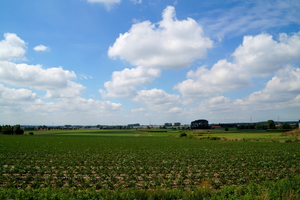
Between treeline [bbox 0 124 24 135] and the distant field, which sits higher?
treeline [bbox 0 124 24 135]

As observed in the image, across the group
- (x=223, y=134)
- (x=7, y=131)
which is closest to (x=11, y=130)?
(x=7, y=131)

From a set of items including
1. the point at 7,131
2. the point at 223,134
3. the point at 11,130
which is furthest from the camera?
the point at 11,130

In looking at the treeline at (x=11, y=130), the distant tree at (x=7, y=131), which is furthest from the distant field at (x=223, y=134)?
the distant tree at (x=7, y=131)

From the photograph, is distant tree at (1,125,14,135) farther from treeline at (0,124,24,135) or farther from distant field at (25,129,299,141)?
distant field at (25,129,299,141)

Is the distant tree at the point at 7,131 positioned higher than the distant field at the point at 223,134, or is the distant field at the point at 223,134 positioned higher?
the distant tree at the point at 7,131

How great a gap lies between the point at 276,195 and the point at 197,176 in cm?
788

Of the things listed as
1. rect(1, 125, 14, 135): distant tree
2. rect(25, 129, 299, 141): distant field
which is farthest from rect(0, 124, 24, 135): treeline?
rect(25, 129, 299, 141): distant field

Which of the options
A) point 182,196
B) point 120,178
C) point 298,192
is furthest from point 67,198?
point 298,192

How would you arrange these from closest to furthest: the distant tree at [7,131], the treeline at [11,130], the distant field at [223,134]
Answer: the distant field at [223,134]
the distant tree at [7,131]
the treeline at [11,130]

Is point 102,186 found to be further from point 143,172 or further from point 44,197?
point 143,172

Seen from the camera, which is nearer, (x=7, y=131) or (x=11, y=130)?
(x=7, y=131)

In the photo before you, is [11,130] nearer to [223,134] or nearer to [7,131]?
[7,131]

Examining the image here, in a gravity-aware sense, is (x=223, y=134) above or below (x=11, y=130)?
below

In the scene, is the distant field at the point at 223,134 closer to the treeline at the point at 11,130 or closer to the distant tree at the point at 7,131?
the treeline at the point at 11,130
